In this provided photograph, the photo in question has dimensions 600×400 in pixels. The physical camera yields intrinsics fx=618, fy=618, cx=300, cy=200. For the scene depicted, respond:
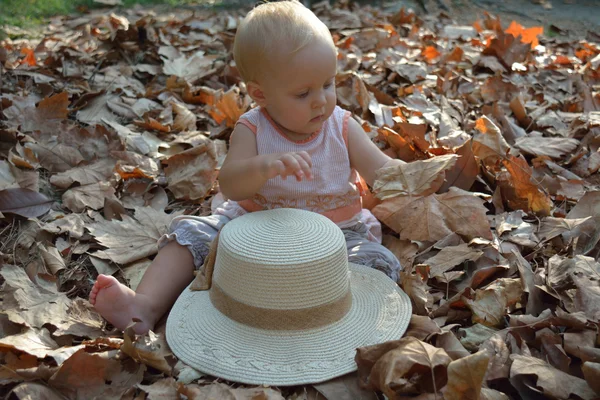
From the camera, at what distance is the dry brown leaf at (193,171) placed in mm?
2654

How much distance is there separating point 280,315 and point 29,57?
9.36ft

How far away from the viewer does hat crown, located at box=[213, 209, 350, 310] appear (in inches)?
66.8

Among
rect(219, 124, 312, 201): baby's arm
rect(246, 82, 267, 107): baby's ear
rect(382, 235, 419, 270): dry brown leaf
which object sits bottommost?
rect(382, 235, 419, 270): dry brown leaf

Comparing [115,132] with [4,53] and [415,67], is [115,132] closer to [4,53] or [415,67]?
[4,53]

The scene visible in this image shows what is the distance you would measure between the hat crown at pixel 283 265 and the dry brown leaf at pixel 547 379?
51 centimetres

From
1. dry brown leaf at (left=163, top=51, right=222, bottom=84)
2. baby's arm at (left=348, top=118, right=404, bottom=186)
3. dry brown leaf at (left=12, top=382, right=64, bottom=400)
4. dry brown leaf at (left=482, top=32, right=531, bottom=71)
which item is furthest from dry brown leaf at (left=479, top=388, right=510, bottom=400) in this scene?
dry brown leaf at (left=482, top=32, right=531, bottom=71)

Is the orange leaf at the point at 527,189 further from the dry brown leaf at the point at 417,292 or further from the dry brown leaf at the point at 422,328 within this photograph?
the dry brown leaf at the point at 422,328

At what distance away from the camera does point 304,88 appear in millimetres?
1986

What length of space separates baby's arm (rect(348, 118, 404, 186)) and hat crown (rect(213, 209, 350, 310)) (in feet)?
1.62

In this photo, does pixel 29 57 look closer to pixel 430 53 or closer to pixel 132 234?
pixel 132 234

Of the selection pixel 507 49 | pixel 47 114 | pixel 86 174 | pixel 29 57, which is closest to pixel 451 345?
pixel 86 174

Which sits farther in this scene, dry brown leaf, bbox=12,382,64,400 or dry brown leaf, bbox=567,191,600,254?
dry brown leaf, bbox=567,191,600,254

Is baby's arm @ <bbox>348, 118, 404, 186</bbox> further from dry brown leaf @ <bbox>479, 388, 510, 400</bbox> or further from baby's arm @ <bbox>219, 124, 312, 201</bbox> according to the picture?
dry brown leaf @ <bbox>479, 388, 510, 400</bbox>

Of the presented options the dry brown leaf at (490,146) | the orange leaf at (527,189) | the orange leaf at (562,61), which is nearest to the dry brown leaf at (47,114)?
the dry brown leaf at (490,146)
